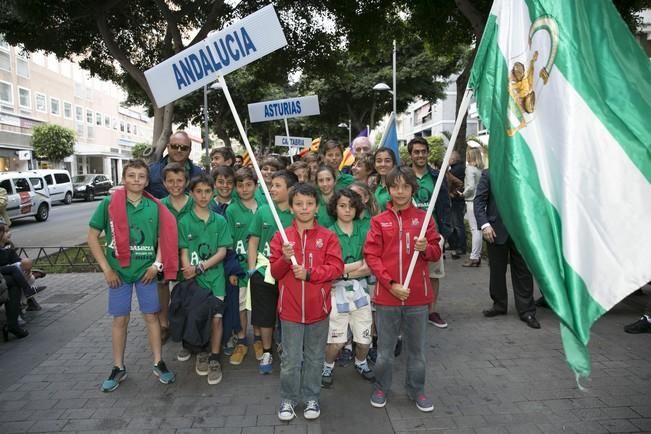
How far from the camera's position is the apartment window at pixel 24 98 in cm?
3503

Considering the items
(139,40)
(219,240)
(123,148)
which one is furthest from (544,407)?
(123,148)

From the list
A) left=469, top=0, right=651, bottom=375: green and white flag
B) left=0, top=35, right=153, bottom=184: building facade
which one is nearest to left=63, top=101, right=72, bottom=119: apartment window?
left=0, top=35, right=153, bottom=184: building facade

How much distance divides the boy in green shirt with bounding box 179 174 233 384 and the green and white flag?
91.8 inches

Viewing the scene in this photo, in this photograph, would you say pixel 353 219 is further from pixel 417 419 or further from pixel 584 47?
pixel 584 47

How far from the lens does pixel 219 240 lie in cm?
415

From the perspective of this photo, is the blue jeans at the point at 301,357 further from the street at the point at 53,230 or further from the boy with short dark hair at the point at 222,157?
the street at the point at 53,230

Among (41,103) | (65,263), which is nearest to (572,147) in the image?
(65,263)

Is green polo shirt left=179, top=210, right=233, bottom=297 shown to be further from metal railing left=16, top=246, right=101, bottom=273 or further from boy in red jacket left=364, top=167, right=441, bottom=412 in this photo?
metal railing left=16, top=246, right=101, bottom=273

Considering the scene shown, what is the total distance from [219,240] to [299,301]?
116cm

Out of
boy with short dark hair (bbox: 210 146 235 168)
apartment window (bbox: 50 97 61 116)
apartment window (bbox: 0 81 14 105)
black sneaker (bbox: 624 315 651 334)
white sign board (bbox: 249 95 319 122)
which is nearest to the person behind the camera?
black sneaker (bbox: 624 315 651 334)

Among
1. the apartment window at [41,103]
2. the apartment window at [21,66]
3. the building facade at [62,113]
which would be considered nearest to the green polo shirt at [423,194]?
the building facade at [62,113]

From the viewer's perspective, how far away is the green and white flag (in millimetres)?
2457

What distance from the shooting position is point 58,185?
83.8 feet

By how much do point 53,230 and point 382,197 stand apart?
14651 mm
